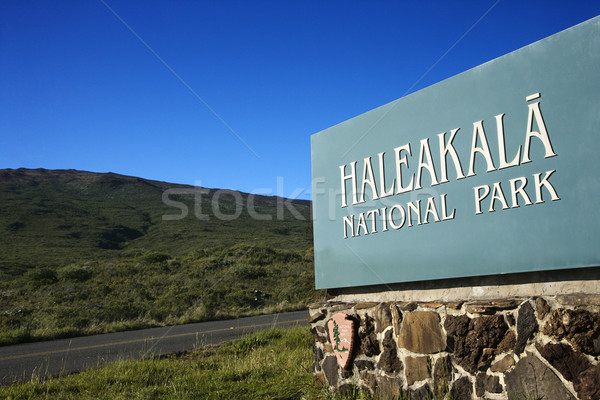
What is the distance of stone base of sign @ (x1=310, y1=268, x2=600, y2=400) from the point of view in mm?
2807

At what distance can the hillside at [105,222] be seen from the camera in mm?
36062

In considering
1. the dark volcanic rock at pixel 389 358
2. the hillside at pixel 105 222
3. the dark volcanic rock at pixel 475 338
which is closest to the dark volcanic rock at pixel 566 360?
the dark volcanic rock at pixel 475 338

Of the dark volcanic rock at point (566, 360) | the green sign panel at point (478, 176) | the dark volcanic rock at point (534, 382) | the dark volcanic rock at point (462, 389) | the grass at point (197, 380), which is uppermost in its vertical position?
the green sign panel at point (478, 176)

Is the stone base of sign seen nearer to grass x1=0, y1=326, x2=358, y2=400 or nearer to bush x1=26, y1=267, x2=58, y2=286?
grass x1=0, y1=326, x2=358, y2=400

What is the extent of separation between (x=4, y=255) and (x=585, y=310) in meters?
35.6

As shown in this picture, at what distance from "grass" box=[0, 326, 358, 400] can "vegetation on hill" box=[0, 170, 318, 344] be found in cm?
638

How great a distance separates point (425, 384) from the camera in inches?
143

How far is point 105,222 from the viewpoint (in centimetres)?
4978

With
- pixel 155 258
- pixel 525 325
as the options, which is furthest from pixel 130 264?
A: pixel 525 325

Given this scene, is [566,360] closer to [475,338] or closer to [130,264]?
[475,338]

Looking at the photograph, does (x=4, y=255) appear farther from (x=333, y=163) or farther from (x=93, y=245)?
(x=333, y=163)

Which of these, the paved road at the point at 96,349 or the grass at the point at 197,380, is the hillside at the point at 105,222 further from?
the grass at the point at 197,380

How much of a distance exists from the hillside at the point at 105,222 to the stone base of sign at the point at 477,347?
86.7 feet

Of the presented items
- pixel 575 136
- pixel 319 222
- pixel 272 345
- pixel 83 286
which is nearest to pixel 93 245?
pixel 83 286
